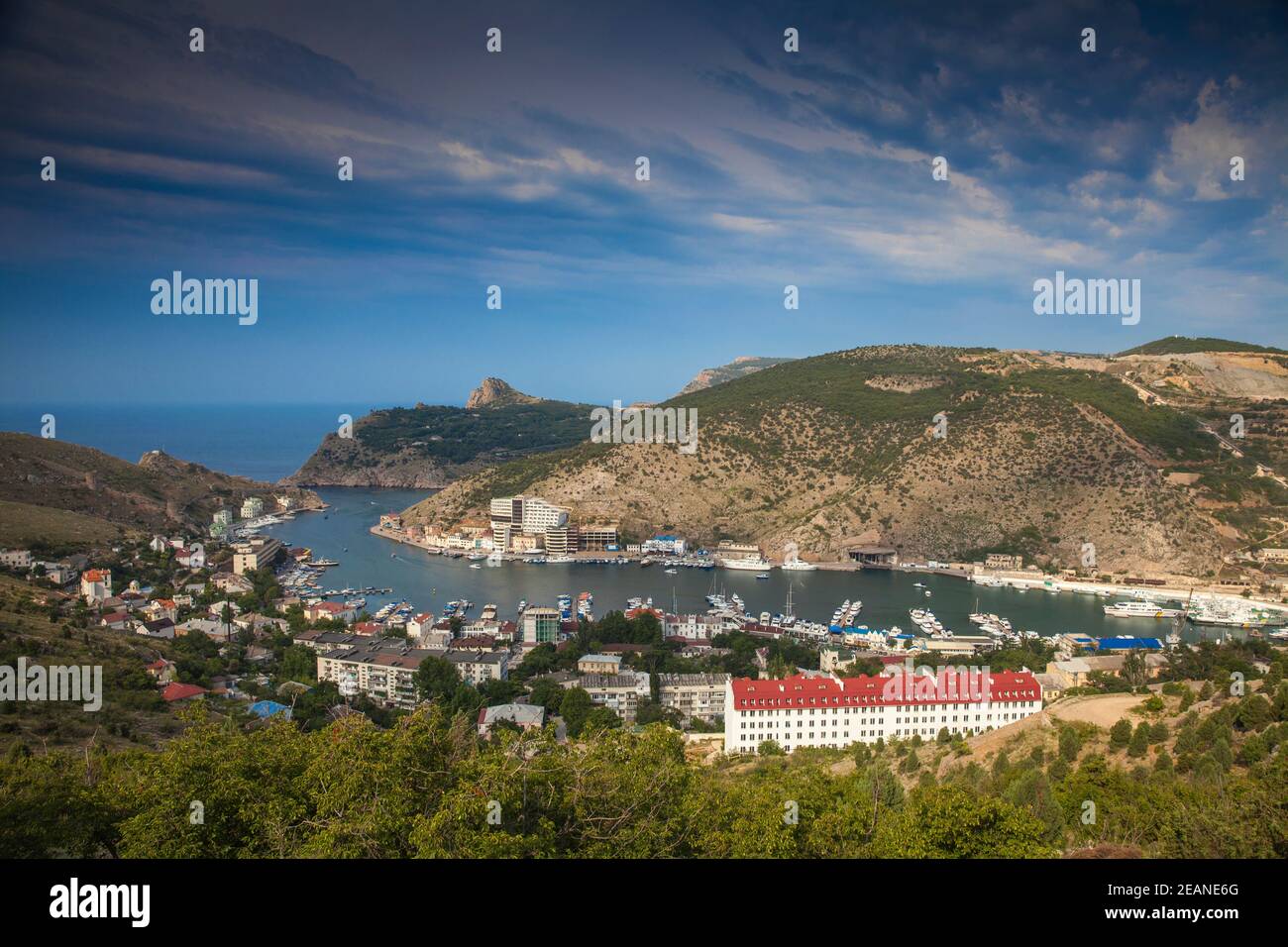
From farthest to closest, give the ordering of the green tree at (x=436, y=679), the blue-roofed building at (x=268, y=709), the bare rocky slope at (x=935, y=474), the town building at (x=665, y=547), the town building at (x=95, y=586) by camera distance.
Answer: the town building at (x=665, y=547) → the bare rocky slope at (x=935, y=474) → the town building at (x=95, y=586) → the green tree at (x=436, y=679) → the blue-roofed building at (x=268, y=709)

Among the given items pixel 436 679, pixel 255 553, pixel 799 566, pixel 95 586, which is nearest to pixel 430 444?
pixel 255 553

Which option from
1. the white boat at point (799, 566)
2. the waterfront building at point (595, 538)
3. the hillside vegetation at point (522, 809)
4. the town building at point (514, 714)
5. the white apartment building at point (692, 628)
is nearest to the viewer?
the hillside vegetation at point (522, 809)

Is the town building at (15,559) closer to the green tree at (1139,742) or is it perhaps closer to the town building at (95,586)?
the town building at (95,586)

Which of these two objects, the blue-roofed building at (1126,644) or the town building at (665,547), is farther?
the town building at (665,547)

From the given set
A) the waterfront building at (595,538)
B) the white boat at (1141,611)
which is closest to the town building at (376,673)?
the waterfront building at (595,538)

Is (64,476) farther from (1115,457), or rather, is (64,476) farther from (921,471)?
(1115,457)

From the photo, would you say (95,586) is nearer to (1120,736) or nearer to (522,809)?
(522,809)

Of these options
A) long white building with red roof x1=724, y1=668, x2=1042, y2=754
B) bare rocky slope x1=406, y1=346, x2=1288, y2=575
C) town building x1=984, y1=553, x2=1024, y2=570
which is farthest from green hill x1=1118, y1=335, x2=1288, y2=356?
long white building with red roof x1=724, y1=668, x2=1042, y2=754
